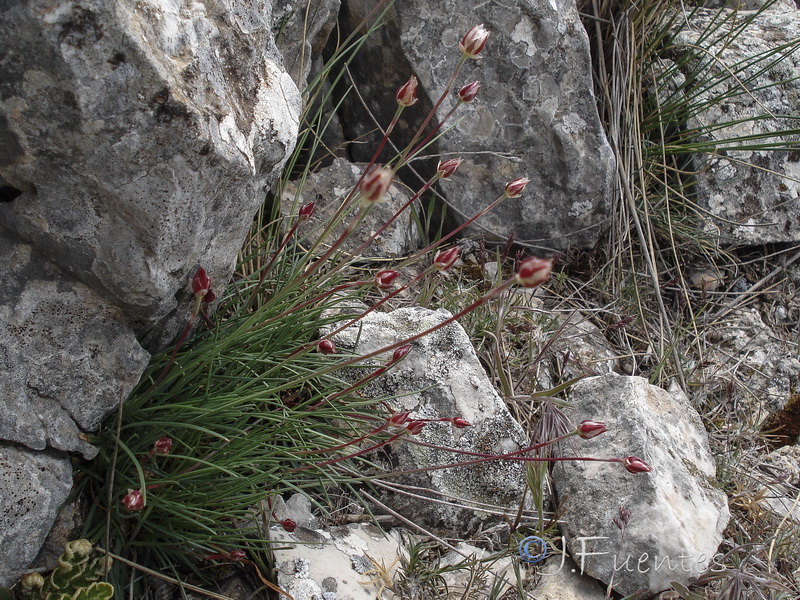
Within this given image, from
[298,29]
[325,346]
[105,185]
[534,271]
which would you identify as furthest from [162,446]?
[298,29]

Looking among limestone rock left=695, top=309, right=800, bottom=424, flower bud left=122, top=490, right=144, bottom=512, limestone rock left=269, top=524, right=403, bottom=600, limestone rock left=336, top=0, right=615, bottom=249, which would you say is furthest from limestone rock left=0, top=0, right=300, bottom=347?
limestone rock left=695, top=309, right=800, bottom=424

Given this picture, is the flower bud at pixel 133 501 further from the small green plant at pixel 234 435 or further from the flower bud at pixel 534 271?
the flower bud at pixel 534 271

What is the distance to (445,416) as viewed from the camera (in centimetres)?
233

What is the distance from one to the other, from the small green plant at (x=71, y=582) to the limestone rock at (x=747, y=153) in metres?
3.09

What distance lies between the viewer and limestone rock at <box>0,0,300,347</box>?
Answer: 140 centimetres

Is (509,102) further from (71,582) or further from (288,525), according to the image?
(71,582)

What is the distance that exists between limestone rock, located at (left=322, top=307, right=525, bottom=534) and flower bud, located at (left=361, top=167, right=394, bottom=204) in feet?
3.24

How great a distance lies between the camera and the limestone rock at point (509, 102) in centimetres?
309

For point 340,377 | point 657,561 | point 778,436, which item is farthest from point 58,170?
point 778,436

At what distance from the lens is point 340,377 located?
2348 millimetres

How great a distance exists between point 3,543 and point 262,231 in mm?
1420

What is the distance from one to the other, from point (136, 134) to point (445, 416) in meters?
1.31

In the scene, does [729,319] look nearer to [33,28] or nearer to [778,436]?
[778,436]

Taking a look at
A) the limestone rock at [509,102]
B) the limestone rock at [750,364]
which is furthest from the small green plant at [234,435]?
the limestone rock at [750,364]
